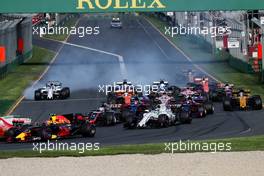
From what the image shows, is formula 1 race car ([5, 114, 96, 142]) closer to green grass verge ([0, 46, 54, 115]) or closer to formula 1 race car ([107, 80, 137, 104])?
formula 1 race car ([107, 80, 137, 104])

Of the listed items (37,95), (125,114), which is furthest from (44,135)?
(37,95)

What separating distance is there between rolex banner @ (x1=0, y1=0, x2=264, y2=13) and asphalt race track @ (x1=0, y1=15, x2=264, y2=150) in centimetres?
547

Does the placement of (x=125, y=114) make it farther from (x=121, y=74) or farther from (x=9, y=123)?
(x=121, y=74)

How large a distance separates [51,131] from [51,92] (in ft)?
50.3

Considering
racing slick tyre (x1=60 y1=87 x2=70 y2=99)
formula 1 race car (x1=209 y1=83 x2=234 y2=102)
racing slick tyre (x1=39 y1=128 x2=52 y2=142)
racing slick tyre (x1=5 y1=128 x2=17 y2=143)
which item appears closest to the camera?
Result: racing slick tyre (x1=39 y1=128 x2=52 y2=142)

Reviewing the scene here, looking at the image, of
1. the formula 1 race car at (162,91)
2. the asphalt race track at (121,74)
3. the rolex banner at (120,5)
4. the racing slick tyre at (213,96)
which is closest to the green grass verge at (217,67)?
the asphalt race track at (121,74)

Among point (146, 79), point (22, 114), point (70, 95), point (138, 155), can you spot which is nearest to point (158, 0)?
point (138, 155)

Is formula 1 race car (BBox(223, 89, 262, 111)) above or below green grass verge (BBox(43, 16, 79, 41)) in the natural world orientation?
below

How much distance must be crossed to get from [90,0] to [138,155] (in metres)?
5.72

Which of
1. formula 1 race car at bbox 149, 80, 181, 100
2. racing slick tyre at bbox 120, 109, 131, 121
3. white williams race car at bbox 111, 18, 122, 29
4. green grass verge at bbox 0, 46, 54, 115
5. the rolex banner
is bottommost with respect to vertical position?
green grass verge at bbox 0, 46, 54, 115

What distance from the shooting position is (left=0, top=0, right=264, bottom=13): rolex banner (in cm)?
2977

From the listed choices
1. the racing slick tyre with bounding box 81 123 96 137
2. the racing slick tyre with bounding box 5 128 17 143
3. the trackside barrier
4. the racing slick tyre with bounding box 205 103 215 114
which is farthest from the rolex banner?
the trackside barrier

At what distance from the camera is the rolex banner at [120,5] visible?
1172 inches

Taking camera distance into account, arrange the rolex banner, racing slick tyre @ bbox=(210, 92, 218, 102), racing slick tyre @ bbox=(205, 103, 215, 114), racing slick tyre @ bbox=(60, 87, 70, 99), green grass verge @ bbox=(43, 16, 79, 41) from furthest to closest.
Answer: green grass verge @ bbox=(43, 16, 79, 41) → racing slick tyre @ bbox=(60, 87, 70, 99) → racing slick tyre @ bbox=(210, 92, 218, 102) → racing slick tyre @ bbox=(205, 103, 215, 114) → the rolex banner
